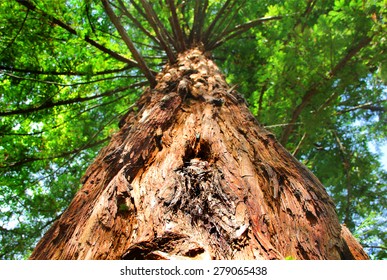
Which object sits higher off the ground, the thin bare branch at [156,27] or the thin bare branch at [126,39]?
the thin bare branch at [156,27]

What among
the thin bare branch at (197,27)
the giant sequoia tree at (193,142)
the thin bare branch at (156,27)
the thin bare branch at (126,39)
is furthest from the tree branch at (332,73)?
the thin bare branch at (197,27)

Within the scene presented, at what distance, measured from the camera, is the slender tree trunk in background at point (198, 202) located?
116 centimetres

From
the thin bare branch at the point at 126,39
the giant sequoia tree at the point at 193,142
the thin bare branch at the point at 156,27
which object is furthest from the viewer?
the thin bare branch at the point at 156,27

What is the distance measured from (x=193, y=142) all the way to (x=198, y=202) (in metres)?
0.60

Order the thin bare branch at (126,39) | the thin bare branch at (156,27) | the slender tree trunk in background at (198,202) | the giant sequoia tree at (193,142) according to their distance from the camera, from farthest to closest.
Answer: the thin bare branch at (156,27) < the thin bare branch at (126,39) < the giant sequoia tree at (193,142) < the slender tree trunk in background at (198,202)

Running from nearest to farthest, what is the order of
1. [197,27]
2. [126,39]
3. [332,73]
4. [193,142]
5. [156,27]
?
[193,142] → [126,39] → [156,27] → [332,73] → [197,27]

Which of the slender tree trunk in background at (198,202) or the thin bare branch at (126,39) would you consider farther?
the thin bare branch at (126,39)

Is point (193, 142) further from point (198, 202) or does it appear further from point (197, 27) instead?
point (197, 27)

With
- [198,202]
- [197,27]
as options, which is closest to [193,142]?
[198,202]

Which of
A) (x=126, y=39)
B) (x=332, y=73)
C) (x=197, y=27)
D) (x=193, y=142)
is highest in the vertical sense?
(x=197, y=27)

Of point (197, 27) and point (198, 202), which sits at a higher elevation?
point (197, 27)

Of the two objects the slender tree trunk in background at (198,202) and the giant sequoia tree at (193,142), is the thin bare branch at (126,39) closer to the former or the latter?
the giant sequoia tree at (193,142)

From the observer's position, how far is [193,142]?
1880 mm

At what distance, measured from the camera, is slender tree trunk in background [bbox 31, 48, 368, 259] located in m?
1.16
